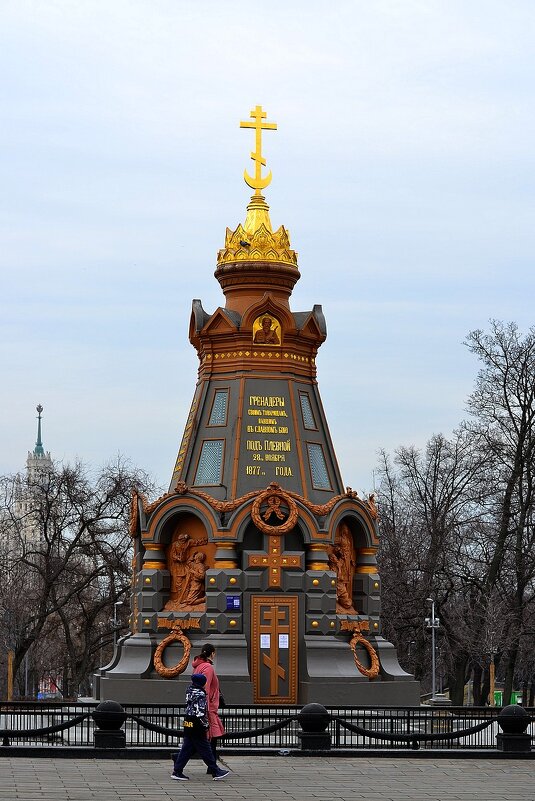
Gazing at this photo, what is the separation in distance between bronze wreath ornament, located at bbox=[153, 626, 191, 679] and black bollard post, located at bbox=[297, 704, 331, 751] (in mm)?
8220

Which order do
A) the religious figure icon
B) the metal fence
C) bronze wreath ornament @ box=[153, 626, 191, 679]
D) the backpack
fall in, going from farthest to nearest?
the religious figure icon
bronze wreath ornament @ box=[153, 626, 191, 679]
the metal fence
the backpack

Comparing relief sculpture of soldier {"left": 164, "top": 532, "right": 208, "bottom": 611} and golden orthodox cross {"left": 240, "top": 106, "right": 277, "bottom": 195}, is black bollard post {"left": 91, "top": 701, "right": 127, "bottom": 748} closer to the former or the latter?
relief sculpture of soldier {"left": 164, "top": 532, "right": 208, "bottom": 611}

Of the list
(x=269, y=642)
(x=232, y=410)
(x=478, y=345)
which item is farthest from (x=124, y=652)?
(x=478, y=345)

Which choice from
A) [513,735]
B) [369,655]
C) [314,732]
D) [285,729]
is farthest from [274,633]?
[513,735]

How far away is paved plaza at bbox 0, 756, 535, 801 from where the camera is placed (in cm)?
2145

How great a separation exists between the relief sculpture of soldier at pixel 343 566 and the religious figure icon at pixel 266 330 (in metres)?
4.38

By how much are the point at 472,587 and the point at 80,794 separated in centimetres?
3421

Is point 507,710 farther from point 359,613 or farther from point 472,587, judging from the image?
point 472,587

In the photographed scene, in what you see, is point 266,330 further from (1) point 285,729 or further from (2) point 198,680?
(2) point 198,680

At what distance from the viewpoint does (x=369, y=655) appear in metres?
36.0

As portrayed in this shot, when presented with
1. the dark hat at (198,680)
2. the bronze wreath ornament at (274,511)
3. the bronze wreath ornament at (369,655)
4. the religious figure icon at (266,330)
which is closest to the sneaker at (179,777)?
the dark hat at (198,680)

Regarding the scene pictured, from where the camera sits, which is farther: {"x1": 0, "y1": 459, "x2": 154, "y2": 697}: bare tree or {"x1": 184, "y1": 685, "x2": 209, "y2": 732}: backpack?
{"x1": 0, "y1": 459, "x2": 154, "y2": 697}: bare tree

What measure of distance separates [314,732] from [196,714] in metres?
4.67

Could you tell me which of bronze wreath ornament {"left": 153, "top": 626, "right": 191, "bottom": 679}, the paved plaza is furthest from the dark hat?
bronze wreath ornament {"left": 153, "top": 626, "right": 191, "bottom": 679}
